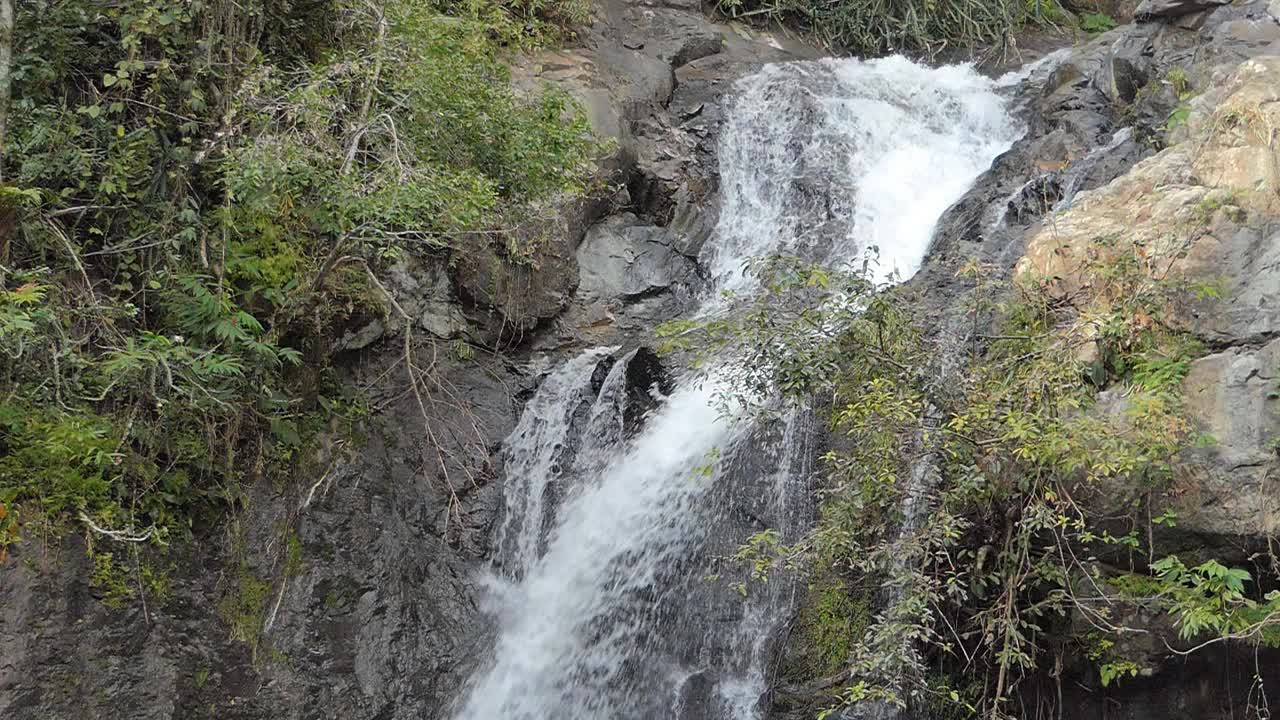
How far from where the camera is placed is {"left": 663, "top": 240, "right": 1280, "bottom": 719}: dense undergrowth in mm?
5445

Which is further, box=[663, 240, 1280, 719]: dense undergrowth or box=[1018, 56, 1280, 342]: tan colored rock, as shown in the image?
box=[1018, 56, 1280, 342]: tan colored rock

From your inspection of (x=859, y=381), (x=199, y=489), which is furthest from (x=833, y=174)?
(x=199, y=489)

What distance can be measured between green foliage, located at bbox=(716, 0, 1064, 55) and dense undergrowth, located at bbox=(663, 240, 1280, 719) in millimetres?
9843

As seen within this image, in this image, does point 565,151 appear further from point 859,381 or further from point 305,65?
point 859,381

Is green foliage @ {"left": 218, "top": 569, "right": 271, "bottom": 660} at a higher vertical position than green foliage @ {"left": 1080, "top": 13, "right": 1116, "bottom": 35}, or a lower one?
higher

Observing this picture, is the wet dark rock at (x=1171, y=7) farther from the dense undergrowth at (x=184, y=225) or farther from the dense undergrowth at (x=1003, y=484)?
the dense undergrowth at (x=184, y=225)

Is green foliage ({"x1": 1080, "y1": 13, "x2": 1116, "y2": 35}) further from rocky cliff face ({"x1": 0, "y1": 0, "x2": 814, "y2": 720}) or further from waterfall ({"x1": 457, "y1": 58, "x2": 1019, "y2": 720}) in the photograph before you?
rocky cliff face ({"x1": 0, "y1": 0, "x2": 814, "y2": 720})

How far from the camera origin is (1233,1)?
35.0 feet

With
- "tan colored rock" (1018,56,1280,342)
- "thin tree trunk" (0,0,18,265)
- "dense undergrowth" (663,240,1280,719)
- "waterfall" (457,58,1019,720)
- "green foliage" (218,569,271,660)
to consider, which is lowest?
"waterfall" (457,58,1019,720)

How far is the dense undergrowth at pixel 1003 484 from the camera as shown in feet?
17.9

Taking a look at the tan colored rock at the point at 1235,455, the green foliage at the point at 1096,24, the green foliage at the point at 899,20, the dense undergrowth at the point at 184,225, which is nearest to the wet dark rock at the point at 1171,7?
the green foliage at the point at 899,20

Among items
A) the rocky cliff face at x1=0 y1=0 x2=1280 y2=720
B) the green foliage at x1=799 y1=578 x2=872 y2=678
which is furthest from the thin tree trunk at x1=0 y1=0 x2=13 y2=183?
the green foliage at x1=799 y1=578 x2=872 y2=678

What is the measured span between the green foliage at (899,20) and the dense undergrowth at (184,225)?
30.7 feet

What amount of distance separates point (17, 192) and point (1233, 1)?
11554 mm
